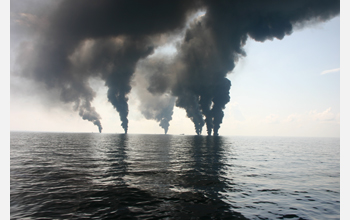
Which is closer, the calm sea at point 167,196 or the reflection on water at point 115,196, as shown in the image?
the reflection on water at point 115,196

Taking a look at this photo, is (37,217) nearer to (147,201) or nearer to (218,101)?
(147,201)

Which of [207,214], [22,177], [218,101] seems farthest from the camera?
[218,101]

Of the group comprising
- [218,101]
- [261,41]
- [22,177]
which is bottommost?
[22,177]

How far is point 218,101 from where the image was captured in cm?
14800

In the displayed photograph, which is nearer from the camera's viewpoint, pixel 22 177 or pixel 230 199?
pixel 230 199

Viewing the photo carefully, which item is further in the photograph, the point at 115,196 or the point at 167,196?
the point at 167,196

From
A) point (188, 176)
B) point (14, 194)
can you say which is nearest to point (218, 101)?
point (188, 176)

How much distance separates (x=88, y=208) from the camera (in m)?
11.3

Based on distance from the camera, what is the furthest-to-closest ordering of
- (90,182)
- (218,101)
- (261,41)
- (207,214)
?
(218,101) → (261,41) → (90,182) → (207,214)

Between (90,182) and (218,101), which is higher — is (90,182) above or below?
below

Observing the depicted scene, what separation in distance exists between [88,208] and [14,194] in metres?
7.14

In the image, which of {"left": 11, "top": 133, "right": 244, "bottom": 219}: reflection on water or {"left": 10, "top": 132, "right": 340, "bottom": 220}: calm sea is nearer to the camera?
{"left": 11, "top": 133, "right": 244, "bottom": 219}: reflection on water

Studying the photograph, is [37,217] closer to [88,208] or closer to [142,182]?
[88,208]

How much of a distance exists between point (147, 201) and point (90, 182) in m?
7.33
